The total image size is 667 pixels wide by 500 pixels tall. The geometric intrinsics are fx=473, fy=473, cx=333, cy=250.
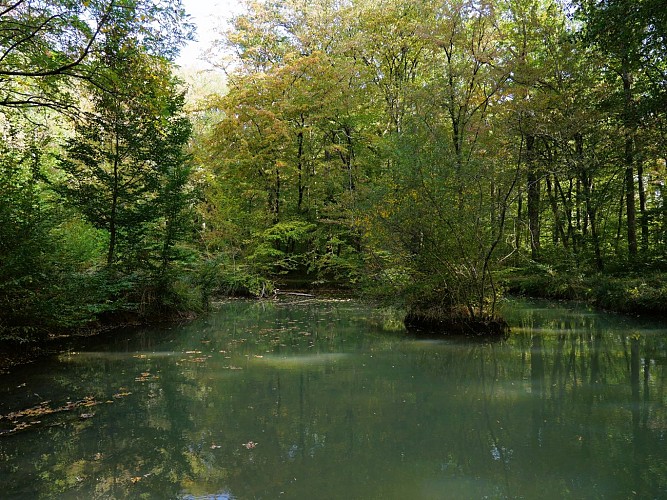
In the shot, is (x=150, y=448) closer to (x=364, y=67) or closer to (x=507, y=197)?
(x=507, y=197)

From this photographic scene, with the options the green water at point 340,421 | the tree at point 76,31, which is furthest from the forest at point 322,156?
the green water at point 340,421

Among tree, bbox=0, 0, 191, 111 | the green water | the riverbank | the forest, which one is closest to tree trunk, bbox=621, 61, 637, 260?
the forest

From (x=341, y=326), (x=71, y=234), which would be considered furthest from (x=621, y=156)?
(x=71, y=234)

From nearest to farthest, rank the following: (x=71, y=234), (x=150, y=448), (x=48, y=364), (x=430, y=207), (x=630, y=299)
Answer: (x=150, y=448) < (x=48, y=364) < (x=430, y=207) < (x=630, y=299) < (x=71, y=234)

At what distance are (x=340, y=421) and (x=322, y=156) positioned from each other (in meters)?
19.2

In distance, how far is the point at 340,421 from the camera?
4.59m

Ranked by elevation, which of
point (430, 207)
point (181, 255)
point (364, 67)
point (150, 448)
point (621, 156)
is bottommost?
point (150, 448)

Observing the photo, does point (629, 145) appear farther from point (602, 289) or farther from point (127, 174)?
point (127, 174)

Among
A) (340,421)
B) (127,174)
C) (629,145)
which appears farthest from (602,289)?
(127,174)

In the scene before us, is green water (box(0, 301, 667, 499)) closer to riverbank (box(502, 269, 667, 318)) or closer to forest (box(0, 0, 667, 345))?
forest (box(0, 0, 667, 345))

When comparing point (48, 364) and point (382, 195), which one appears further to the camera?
point (382, 195)

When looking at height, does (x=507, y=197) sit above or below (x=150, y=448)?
above

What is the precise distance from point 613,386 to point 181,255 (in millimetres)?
9362

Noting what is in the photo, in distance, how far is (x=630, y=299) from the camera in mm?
11984
